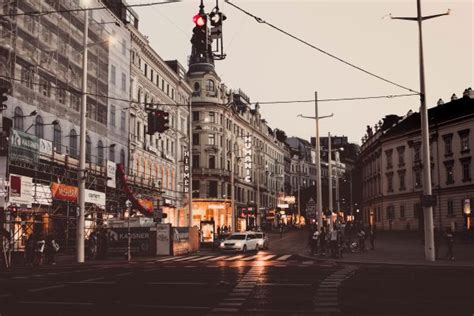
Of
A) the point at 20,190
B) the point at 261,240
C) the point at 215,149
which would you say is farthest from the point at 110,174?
the point at 215,149

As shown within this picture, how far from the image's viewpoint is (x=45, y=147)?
31.7m

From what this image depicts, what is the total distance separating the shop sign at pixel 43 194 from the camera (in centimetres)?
3058

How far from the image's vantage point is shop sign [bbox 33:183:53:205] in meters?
30.6

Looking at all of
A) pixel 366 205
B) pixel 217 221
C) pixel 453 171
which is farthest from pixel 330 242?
pixel 366 205

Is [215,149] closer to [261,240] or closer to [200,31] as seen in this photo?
[261,240]

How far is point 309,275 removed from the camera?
19344 millimetres

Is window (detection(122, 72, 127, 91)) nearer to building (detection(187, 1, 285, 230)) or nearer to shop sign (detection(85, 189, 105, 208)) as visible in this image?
shop sign (detection(85, 189, 105, 208))

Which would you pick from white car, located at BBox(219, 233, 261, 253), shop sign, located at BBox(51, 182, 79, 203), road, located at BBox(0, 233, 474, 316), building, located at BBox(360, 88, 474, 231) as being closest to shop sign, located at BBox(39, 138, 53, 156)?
shop sign, located at BBox(51, 182, 79, 203)

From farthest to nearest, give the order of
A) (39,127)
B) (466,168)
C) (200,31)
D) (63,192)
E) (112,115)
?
(466,168) → (112,115) → (39,127) → (63,192) → (200,31)

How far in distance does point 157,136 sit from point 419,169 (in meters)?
32.6

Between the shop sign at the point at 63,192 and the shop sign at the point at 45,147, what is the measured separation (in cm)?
220

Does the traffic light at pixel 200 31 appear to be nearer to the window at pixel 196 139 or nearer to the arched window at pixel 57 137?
the arched window at pixel 57 137

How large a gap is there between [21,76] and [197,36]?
21.2 meters

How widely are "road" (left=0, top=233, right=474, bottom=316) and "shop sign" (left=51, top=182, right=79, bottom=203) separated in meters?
9.83
